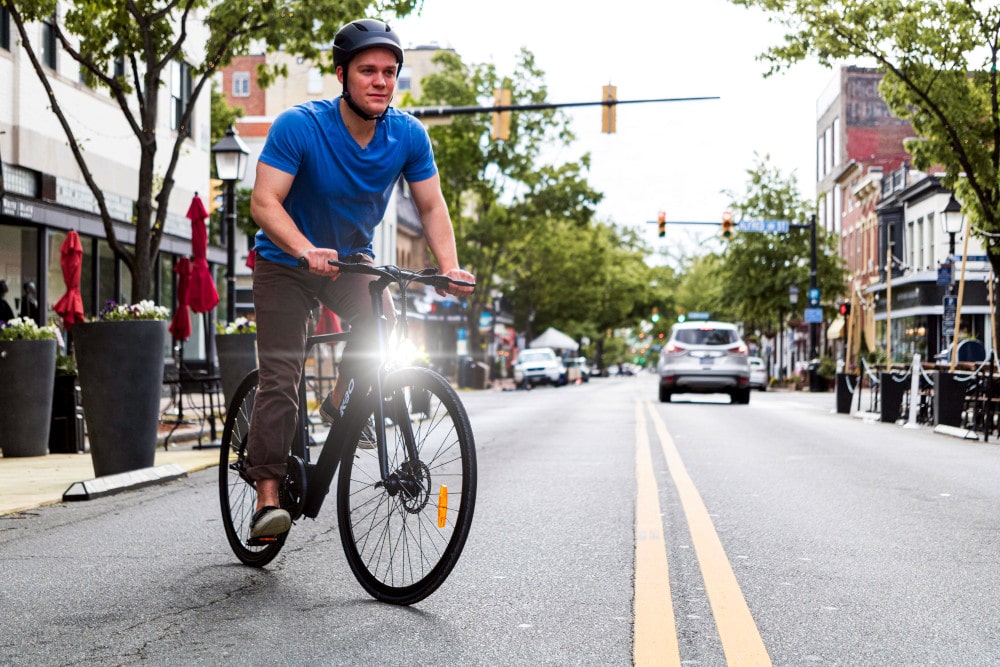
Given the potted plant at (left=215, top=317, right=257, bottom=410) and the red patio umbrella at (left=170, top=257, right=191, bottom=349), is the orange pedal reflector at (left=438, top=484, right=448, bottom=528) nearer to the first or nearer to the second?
the potted plant at (left=215, top=317, right=257, bottom=410)

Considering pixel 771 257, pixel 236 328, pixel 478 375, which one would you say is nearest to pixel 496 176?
pixel 478 375

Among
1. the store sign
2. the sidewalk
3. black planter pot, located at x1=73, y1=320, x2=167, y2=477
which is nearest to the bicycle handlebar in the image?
the sidewalk

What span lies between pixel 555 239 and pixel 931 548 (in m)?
54.6

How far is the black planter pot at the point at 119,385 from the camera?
355 inches

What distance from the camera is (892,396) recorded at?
68.1 ft

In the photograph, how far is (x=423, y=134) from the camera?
16.5 feet

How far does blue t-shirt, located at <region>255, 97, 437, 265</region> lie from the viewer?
479cm

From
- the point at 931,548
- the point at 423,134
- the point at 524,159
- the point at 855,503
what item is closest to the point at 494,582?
the point at 423,134

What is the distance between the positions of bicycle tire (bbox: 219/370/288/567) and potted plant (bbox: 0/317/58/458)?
6.98 meters

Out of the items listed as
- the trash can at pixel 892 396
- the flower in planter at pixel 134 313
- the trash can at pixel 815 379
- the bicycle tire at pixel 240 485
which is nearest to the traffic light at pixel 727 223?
the trash can at pixel 815 379

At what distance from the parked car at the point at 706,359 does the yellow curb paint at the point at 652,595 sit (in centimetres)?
1979

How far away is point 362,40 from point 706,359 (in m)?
23.9

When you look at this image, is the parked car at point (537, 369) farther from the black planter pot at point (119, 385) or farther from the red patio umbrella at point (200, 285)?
the black planter pot at point (119, 385)

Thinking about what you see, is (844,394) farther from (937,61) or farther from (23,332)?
(23,332)
